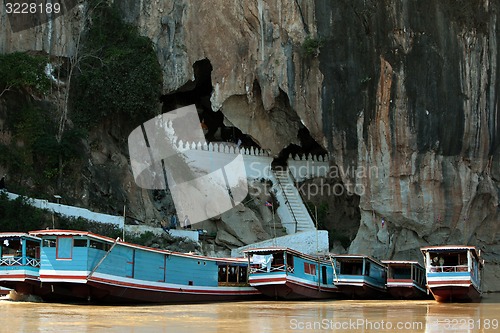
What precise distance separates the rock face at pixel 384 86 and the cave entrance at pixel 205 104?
192cm

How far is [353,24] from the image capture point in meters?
28.6

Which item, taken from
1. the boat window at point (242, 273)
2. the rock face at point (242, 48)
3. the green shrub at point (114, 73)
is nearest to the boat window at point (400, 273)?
the boat window at point (242, 273)

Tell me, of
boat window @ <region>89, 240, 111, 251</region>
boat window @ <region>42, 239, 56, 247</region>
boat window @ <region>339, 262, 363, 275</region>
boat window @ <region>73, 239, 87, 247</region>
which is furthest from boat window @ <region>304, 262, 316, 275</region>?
boat window @ <region>42, 239, 56, 247</region>

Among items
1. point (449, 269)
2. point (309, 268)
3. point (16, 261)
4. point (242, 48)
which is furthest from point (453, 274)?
point (242, 48)

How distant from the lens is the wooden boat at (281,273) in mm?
22453

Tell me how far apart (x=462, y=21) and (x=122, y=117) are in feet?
42.2

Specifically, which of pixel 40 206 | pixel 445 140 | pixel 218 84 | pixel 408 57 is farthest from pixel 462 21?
pixel 40 206

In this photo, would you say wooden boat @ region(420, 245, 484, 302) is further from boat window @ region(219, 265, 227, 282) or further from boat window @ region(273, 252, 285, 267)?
boat window @ region(219, 265, 227, 282)

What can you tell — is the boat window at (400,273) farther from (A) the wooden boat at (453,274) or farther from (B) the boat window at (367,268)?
(A) the wooden boat at (453,274)

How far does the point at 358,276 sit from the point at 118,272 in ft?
27.4

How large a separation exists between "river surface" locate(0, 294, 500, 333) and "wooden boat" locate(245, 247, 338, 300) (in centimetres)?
322

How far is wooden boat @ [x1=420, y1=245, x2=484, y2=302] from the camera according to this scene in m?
21.3

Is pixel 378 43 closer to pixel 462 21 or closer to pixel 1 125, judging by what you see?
pixel 462 21

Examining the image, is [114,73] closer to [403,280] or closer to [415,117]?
[415,117]
